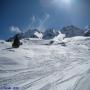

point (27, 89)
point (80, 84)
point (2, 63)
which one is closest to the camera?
point (27, 89)

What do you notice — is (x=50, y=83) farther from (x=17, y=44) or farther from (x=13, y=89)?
(x=17, y=44)

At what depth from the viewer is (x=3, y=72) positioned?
35.0 ft

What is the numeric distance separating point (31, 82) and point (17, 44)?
18675 mm

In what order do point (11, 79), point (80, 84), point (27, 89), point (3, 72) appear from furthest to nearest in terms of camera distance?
point (3, 72)
point (11, 79)
point (80, 84)
point (27, 89)

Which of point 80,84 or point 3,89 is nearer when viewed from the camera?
point 3,89

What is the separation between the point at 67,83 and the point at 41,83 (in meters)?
1.53

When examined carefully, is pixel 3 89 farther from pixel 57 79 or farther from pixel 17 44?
pixel 17 44

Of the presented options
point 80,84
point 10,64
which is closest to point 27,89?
point 80,84

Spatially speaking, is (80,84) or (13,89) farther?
(80,84)

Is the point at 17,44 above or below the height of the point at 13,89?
above

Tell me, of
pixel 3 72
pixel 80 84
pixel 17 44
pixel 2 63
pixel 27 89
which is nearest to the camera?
pixel 27 89

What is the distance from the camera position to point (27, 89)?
24.9 ft

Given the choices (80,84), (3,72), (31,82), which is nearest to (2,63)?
(3,72)

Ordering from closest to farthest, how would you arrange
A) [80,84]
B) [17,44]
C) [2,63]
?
[80,84] → [2,63] → [17,44]
